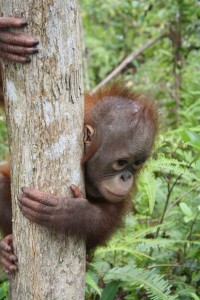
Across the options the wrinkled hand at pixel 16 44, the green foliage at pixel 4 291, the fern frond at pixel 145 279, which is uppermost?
the wrinkled hand at pixel 16 44

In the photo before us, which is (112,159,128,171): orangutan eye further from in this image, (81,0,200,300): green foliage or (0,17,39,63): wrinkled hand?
(0,17,39,63): wrinkled hand

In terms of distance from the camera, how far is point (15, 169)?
2557mm

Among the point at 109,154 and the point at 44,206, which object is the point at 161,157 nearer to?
the point at 109,154

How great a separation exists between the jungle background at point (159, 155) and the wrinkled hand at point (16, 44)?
4.08ft

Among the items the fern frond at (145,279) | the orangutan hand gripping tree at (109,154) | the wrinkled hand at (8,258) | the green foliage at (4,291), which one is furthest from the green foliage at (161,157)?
the wrinkled hand at (8,258)

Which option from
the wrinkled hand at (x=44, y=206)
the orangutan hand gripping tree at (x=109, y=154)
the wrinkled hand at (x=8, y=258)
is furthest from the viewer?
the orangutan hand gripping tree at (x=109, y=154)

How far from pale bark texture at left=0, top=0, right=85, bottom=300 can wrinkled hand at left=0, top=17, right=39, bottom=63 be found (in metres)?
0.04

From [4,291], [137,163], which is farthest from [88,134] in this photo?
[4,291]

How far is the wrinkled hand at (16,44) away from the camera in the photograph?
2346 mm

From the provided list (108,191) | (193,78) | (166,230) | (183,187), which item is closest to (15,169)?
(108,191)

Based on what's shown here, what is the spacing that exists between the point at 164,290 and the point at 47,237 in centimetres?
96

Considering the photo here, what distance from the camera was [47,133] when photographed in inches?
97.4

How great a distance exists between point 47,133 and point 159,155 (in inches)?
58.2

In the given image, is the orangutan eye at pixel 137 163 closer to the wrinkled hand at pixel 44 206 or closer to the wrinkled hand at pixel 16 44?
the wrinkled hand at pixel 44 206
